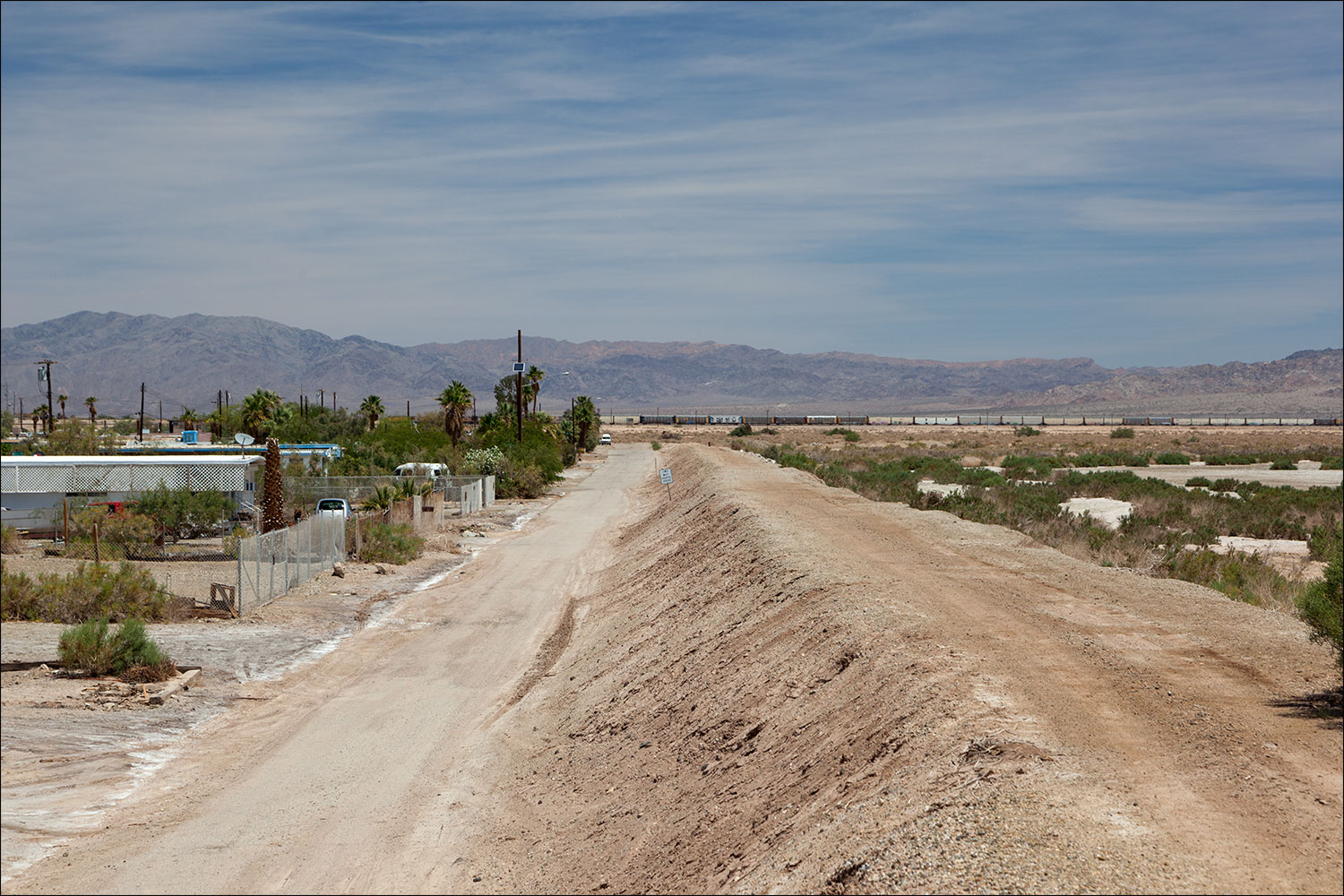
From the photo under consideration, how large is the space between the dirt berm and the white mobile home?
28.7 meters

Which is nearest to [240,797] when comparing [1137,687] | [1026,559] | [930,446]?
[1137,687]

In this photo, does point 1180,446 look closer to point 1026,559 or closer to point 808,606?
point 1026,559

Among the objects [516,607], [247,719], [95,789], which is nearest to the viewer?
[95,789]

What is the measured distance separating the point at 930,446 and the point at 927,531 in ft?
269

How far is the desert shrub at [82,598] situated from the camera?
70.2 feet

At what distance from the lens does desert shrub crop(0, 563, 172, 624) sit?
21.4m

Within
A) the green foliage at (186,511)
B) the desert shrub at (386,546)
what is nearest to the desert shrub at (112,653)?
the desert shrub at (386,546)

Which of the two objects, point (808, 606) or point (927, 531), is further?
point (927, 531)

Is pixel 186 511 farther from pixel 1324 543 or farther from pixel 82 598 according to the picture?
pixel 1324 543

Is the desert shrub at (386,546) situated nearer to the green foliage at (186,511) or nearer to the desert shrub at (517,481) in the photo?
the green foliage at (186,511)

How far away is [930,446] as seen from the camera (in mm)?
107375

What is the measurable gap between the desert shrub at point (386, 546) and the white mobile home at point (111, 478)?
1205 centimetres

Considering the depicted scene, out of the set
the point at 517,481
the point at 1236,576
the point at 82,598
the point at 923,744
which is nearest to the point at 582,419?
the point at 517,481

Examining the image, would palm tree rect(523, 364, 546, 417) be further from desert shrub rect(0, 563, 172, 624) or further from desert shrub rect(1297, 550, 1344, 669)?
desert shrub rect(1297, 550, 1344, 669)
